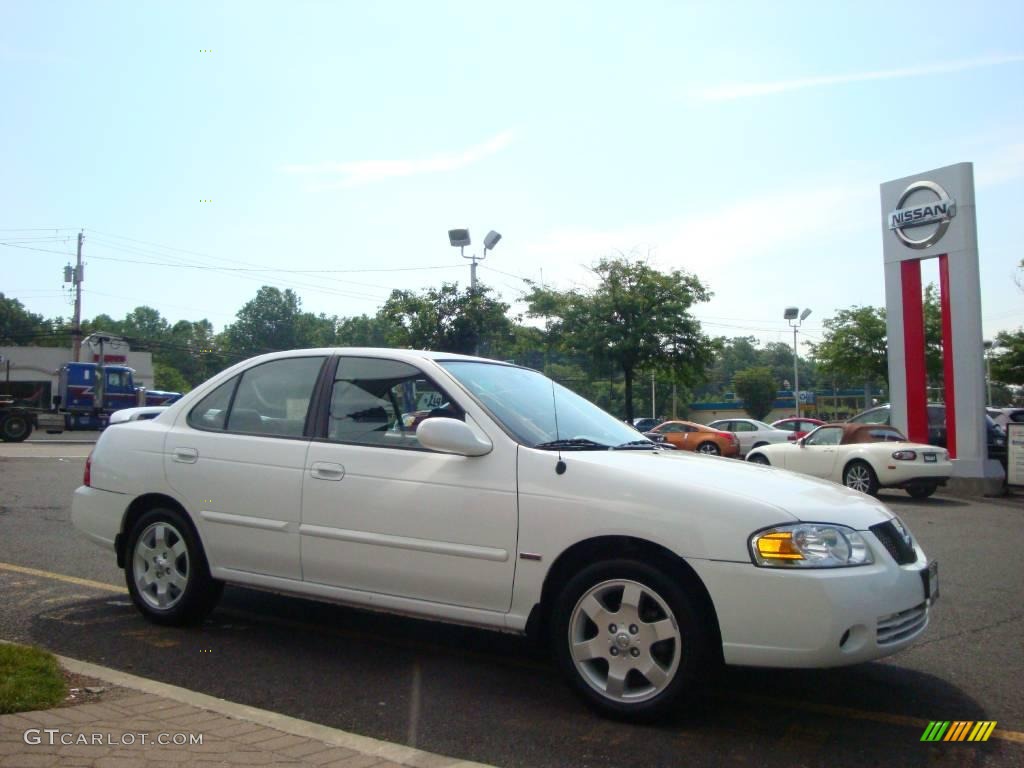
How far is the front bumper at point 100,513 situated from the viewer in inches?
224

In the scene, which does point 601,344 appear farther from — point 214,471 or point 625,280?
point 214,471

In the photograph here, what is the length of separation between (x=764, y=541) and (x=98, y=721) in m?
2.78

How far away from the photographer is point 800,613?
3.65 m

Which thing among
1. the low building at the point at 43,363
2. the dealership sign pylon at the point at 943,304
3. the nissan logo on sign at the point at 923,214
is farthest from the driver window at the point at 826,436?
the low building at the point at 43,363

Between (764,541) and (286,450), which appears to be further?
(286,450)

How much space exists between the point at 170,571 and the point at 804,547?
145 inches

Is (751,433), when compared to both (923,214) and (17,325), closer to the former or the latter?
(923,214)

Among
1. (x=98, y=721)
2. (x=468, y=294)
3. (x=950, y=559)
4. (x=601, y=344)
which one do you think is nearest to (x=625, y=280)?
(x=601, y=344)

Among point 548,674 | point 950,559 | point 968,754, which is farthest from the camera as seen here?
point 950,559

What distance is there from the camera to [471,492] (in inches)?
172

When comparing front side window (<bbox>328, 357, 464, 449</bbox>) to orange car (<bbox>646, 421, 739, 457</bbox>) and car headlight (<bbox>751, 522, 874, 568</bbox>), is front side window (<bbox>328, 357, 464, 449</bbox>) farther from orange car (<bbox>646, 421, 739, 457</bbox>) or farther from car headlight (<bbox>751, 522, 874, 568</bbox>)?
orange car (<bbox>646, 421, 739, 457</bbox>)

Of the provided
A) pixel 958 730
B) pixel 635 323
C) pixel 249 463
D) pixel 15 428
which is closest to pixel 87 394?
pixel 15 428

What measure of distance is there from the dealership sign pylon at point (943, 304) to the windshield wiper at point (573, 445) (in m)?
14.9

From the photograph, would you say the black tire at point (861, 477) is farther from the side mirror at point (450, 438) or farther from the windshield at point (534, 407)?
the side mirror at point (450, 438)
